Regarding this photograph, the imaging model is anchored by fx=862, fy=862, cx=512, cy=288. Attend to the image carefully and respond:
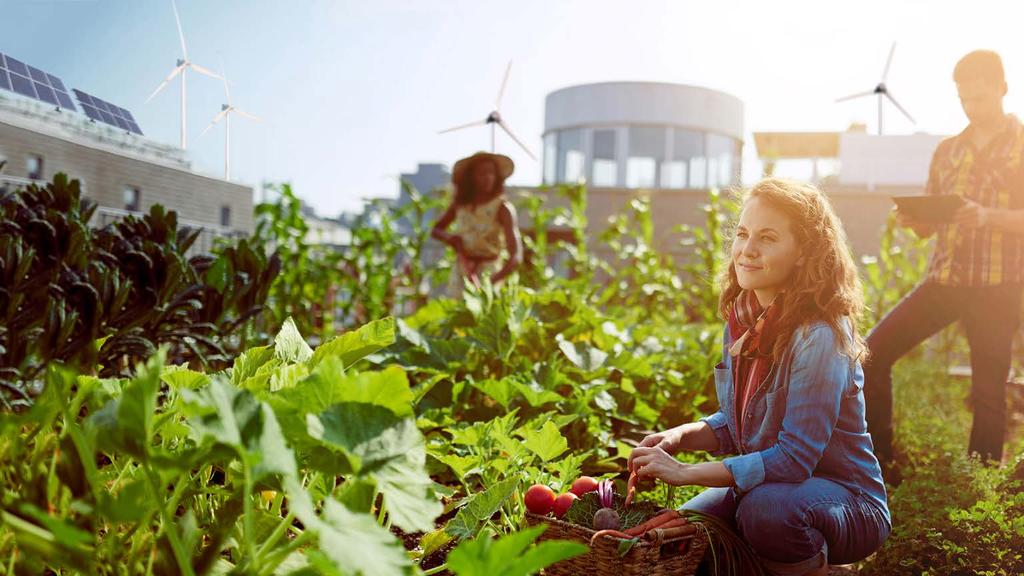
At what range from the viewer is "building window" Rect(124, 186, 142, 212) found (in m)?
3.23

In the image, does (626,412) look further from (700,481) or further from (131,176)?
(131,176)

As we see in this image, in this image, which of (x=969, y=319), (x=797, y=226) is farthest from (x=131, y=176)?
(x=969, y=319)

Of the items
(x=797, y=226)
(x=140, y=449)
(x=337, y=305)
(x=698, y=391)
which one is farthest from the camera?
(x=337, y=305)

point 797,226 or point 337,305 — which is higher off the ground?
point 797,226

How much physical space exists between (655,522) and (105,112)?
203 cm

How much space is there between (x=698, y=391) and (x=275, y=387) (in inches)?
104

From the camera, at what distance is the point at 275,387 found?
1.13m

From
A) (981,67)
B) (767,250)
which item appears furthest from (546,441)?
(981,67)

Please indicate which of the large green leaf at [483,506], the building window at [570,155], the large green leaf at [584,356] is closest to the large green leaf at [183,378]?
the large green leaf at [483,506]

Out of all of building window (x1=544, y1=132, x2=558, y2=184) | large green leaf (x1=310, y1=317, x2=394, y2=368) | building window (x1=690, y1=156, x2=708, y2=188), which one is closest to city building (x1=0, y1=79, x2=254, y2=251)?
large green leaf (x1=310, y1=317, x2=394, y2=368)

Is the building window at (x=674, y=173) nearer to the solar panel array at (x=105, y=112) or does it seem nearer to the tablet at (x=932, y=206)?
the tablet at (x=932, y=206)

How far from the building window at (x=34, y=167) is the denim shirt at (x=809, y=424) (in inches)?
90.1

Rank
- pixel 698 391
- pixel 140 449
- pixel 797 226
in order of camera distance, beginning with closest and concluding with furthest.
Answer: pixel 140 449
pixel 797 226
pixel 698 391

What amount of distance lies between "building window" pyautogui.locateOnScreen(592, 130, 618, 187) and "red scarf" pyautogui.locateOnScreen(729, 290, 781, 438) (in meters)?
19.9
